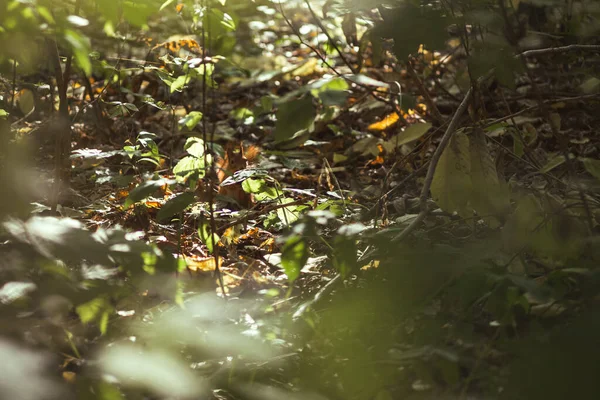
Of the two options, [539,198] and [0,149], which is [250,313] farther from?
[539,198]

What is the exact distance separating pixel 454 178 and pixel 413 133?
107cm

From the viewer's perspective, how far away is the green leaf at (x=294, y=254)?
1245 mm

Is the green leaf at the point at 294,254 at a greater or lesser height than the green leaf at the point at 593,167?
greater

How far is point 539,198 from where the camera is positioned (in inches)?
64.4

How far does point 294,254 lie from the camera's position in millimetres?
1253

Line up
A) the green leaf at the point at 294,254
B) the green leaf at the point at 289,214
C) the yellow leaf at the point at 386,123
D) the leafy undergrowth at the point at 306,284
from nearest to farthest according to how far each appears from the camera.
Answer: the leafy undergrowth at the point at 306,284, the green leaf at the point at 294,254, the green leaf at the point at 289,214, the yellow leaf at the point at 386,123

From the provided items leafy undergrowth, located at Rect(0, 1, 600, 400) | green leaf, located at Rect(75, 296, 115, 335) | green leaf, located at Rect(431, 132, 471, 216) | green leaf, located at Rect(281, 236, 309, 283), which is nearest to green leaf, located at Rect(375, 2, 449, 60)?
leafy undergrowth, located at Rect(0, 1, 600, 400)

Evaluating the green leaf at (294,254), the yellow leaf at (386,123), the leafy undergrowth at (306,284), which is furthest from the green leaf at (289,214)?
the yellow leaf at (386,123)

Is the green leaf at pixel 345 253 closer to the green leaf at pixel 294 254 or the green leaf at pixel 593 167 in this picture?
the green leaf at pixel 294 254

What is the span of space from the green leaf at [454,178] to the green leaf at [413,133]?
3.08 ft

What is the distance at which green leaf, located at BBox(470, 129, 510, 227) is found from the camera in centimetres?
171

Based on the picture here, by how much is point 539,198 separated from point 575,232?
29 cm

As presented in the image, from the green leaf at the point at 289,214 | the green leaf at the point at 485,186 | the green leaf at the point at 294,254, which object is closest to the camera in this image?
the green leaf at the point at 294,254

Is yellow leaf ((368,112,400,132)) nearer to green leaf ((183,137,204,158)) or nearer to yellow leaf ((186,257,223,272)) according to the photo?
green leaf ((183,137,204,158))
